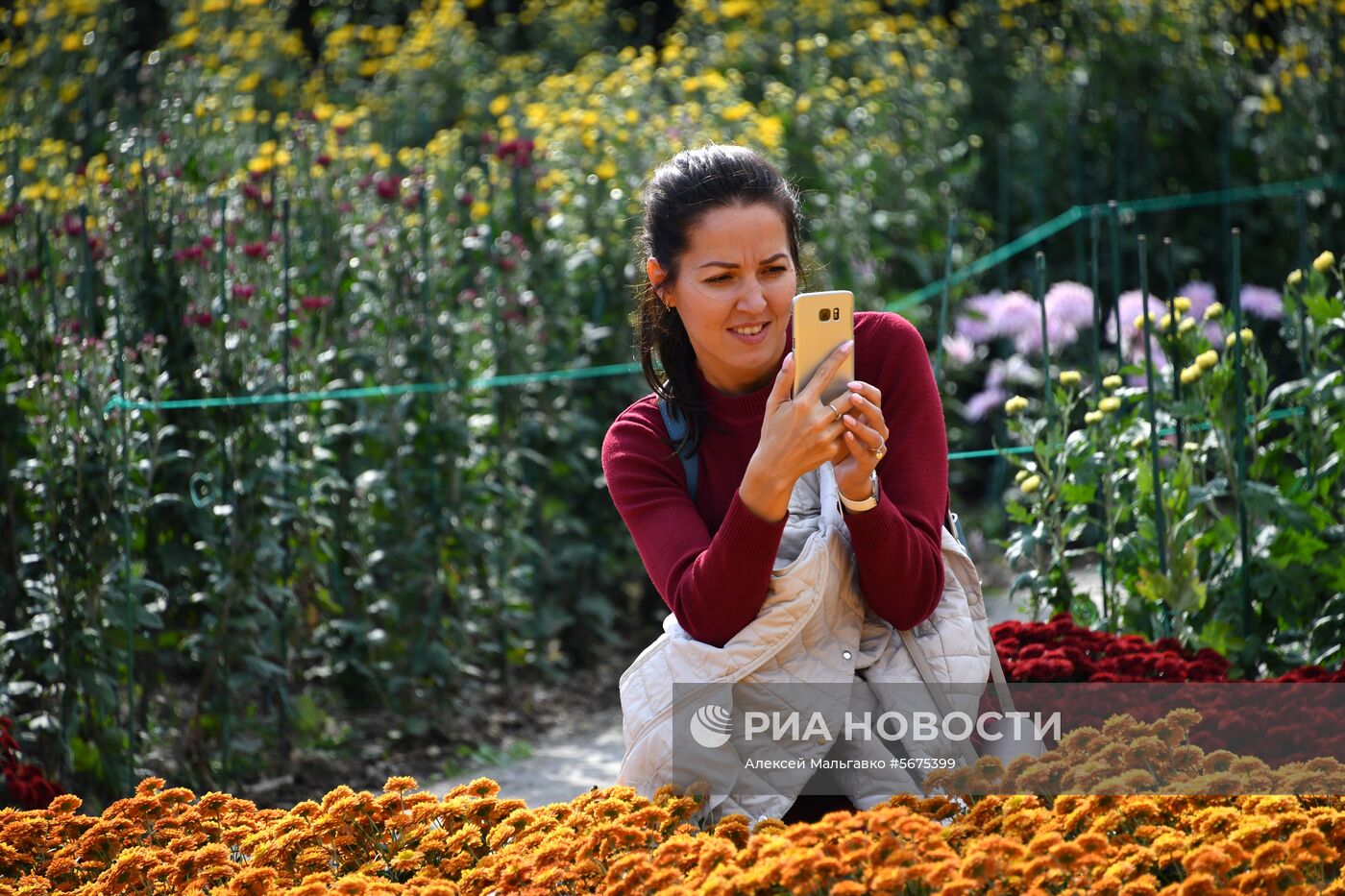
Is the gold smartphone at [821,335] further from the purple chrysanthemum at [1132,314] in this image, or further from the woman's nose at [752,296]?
the purple chrysanthemum at [1132,314]

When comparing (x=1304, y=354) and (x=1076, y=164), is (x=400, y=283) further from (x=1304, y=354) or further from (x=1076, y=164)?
(x=1076, y=164)

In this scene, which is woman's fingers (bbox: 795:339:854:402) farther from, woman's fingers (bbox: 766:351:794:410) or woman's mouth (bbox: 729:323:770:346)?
woman's mouth (bbox: 729:323:770:346)

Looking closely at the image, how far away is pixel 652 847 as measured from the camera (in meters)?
2.18

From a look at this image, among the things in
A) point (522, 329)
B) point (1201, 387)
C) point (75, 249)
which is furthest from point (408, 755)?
point (1201, 387)

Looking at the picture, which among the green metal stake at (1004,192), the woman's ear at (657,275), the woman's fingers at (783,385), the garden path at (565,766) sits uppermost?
the green metal stake at (1004,192)

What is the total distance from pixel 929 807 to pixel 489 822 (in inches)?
27.4

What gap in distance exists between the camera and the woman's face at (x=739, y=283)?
2459 millimetres

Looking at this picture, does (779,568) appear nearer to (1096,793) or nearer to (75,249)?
(1096,793)

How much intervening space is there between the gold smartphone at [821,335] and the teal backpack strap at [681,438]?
384 mm

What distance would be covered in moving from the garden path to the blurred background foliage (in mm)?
267

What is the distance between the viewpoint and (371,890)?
2.08m

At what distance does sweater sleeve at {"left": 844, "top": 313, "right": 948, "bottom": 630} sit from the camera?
2.30 metres

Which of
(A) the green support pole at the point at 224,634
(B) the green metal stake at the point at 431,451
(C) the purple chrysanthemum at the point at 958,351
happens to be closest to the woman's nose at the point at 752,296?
(A) the green support pole at the point at 224,634

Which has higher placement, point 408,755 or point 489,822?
point 489,822
